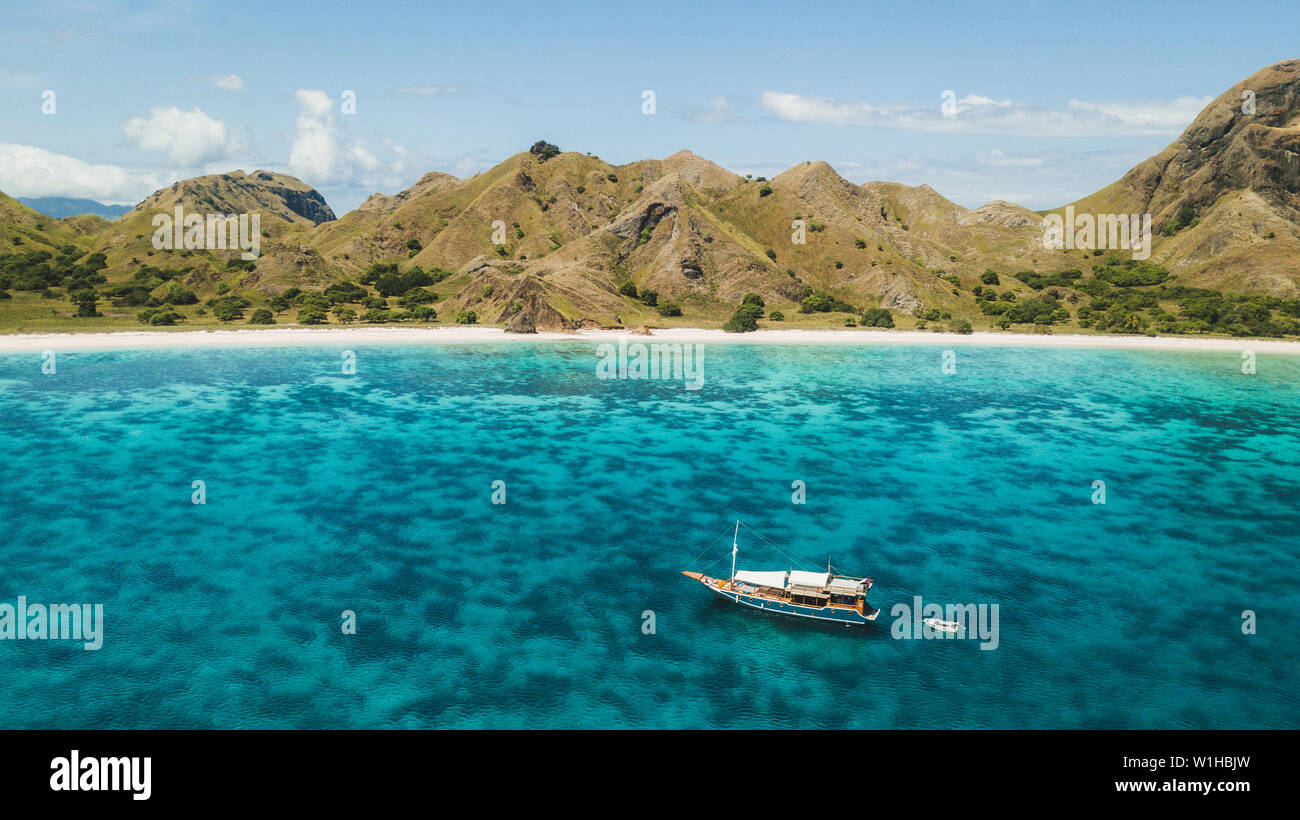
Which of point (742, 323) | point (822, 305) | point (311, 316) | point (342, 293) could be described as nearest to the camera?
point (311, 316)

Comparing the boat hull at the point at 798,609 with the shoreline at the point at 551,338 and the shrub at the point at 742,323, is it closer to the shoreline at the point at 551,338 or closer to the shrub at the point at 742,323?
the shoreline at the point at 551,338

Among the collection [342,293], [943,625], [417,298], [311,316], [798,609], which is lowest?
[943,625]

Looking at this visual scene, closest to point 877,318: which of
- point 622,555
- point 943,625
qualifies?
point 622,555

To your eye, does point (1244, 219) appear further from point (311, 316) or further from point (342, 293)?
point (311, 316)

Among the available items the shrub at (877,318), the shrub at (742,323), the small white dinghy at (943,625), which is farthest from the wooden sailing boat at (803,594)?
the shrub at (877,318)

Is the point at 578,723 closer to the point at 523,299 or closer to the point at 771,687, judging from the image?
the point at 771,687
